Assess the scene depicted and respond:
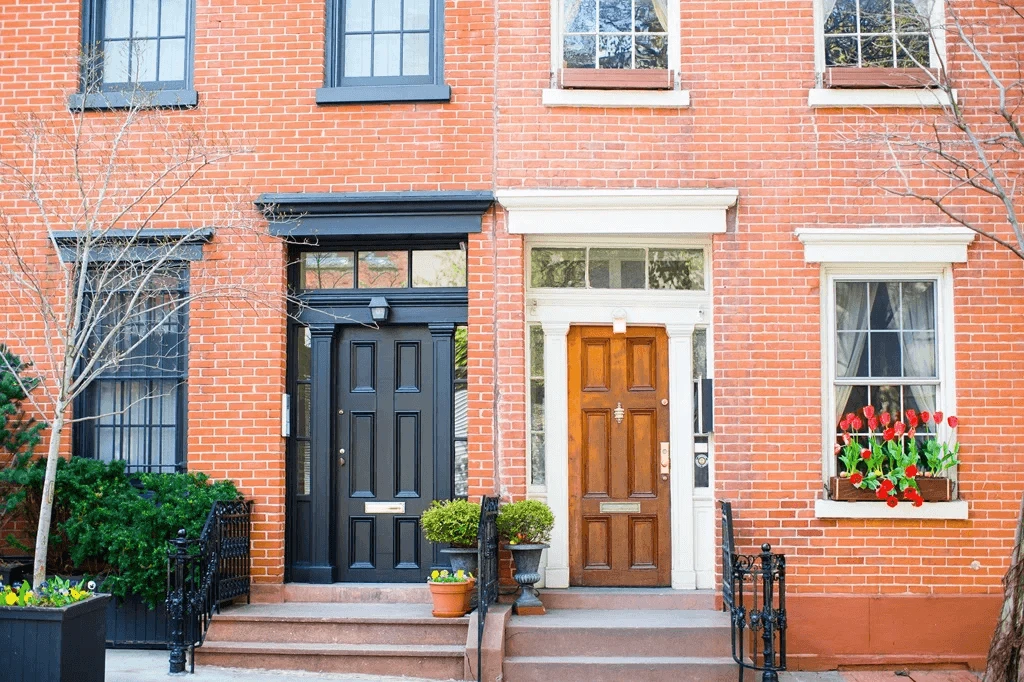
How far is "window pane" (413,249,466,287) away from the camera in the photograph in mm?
10203

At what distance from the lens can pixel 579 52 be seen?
10.1m

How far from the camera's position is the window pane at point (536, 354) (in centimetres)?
1016

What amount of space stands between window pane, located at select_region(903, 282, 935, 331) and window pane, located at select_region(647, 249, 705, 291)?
5.84 ft

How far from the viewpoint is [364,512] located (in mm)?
10117

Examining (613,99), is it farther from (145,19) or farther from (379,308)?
(145,19)

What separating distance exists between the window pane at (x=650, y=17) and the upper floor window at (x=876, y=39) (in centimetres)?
141

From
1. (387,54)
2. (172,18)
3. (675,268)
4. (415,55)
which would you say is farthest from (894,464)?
(172,18)

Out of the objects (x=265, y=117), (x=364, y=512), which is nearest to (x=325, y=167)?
(x=265, y=117)

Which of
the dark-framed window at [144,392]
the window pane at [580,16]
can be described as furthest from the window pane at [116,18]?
the window pane at [580,16]

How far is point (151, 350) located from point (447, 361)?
8.93 feet

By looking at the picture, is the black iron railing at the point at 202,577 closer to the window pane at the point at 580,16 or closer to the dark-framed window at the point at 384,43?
the dark-framed window at the point at 384,43

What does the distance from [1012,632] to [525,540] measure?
3.64m

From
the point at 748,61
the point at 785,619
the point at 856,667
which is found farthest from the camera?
the point at 748,61

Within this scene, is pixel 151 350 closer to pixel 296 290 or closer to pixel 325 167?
pixel 296 290
